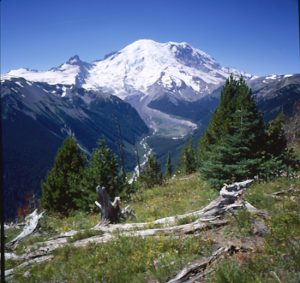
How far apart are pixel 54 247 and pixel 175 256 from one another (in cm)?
497

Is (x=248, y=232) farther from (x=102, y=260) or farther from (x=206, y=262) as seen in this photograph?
(x=102, y=260)

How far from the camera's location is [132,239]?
36.5 feet

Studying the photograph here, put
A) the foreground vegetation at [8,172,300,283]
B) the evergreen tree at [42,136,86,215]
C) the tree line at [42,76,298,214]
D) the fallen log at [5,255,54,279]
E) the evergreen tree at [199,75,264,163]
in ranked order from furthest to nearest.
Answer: the evergreen tree at [42,136,86,215] < the evergreen tree at [199,75,264,163] < the tree line at [42,76,298,214] < the fallen log at [5,255,54,279] < the foreground vegetation at [8,172,300,283]

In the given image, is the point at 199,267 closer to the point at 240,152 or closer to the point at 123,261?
the point at 123,261

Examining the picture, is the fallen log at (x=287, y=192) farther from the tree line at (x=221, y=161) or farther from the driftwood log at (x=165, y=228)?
the tree line at (x=221, y=161)

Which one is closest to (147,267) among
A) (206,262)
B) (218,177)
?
(206,262)

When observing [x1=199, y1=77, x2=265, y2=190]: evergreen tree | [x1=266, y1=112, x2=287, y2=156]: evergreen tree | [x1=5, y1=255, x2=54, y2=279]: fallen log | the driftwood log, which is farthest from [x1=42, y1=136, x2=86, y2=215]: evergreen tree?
[x1=5, y1=255, x2=54, y2=279]: fallen log

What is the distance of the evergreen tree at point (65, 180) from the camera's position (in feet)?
102

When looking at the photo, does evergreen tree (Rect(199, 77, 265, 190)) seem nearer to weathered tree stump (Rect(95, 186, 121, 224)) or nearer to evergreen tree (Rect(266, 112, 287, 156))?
evergreen tree (Rect(266, 112, 287, 156))

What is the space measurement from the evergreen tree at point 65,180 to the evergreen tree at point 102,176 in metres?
3.51

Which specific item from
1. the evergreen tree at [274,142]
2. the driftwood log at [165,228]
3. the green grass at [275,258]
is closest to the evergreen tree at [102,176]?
the evergreen tree at [274,142]

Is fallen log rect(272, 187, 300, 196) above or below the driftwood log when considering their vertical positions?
above

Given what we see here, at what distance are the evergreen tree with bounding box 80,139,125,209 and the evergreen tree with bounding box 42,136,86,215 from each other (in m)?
3.51

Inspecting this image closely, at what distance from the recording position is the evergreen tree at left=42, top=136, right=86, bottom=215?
31156mm
